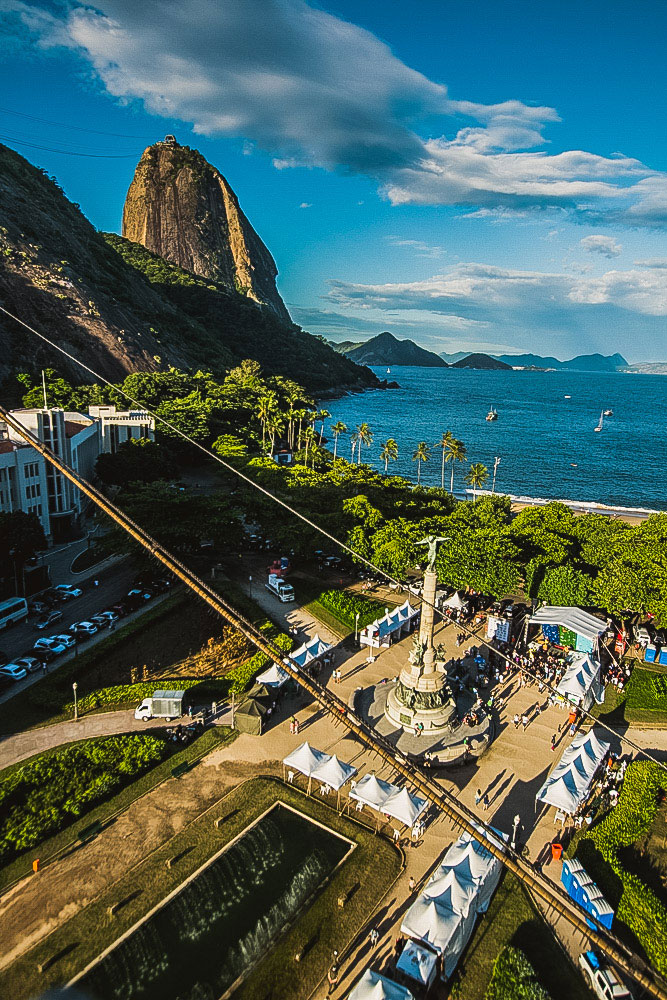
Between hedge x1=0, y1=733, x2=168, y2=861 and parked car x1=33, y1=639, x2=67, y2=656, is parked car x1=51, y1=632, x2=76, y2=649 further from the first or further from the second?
hedge x1=0, y1=733, x2=168, y2=861

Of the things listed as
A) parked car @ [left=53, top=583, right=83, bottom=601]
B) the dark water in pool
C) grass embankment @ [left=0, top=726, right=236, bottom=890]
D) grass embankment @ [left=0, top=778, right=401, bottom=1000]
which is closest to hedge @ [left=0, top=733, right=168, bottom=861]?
grass embankment @ [left=0, top=726, right=236, bottom=890]

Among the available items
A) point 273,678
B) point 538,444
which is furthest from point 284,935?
point 538,444

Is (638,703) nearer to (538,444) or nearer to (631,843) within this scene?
(631,843)

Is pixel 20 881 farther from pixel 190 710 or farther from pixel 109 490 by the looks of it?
pixel 109 490

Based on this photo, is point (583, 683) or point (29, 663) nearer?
point (583, 683)

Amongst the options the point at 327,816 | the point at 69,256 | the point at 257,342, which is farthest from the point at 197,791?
the point at 257,342

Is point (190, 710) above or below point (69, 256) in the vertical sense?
below
